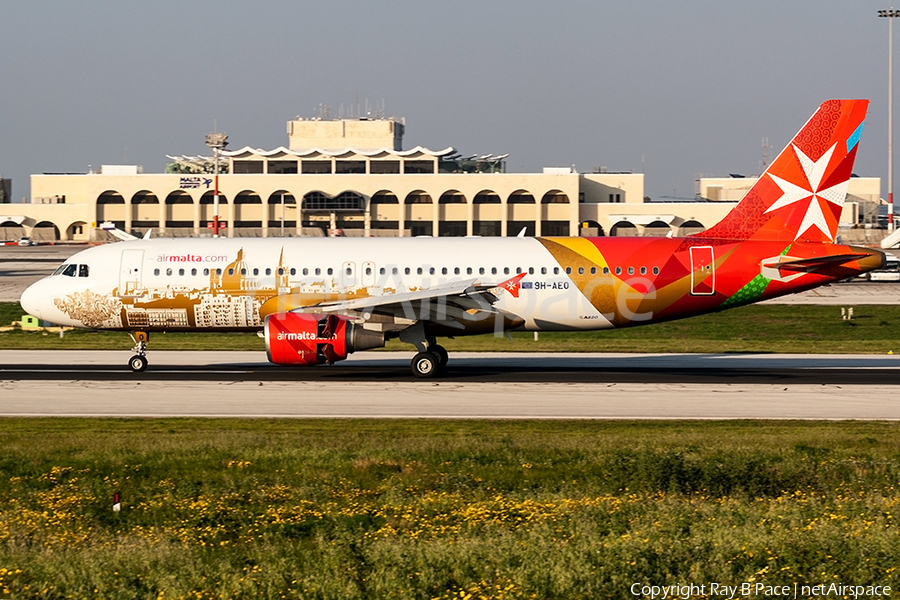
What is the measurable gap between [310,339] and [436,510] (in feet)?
48.8

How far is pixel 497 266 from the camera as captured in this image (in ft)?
104

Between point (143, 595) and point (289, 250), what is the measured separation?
2138 cm

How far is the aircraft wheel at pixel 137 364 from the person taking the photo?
32250 mm

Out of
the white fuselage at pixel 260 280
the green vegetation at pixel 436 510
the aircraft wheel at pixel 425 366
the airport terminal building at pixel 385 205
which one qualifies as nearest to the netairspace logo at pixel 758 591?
the green vegetation at pixel 436 510

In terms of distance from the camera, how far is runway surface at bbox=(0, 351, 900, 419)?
82.7 feet

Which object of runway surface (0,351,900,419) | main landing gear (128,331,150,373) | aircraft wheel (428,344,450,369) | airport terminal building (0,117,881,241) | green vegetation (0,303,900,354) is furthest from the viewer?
airport terminal building (0,117,881,241)

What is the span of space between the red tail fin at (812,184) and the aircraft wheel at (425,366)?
9.81 metres

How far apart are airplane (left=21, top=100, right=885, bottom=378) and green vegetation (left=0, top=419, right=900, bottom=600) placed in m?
9.22

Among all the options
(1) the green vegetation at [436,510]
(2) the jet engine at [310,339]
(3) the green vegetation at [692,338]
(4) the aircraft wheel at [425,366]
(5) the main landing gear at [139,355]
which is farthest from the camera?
(3) the green vegetation at [692,338]

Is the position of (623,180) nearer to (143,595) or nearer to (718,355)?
(718,355)

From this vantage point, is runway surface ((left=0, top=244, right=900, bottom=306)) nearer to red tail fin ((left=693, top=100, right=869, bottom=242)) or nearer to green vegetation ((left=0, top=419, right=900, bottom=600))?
red tail fin ((left=693, top=100, right=869, bottom=242))

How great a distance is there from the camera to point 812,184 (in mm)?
31953

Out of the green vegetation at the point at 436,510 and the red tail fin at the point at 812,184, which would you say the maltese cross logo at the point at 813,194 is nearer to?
the red tail fin at the point at 812,184

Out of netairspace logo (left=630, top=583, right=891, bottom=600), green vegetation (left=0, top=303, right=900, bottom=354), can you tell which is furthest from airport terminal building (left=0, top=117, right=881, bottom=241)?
netairspace logo (left=630, top=583, right=891, bottom=600)
